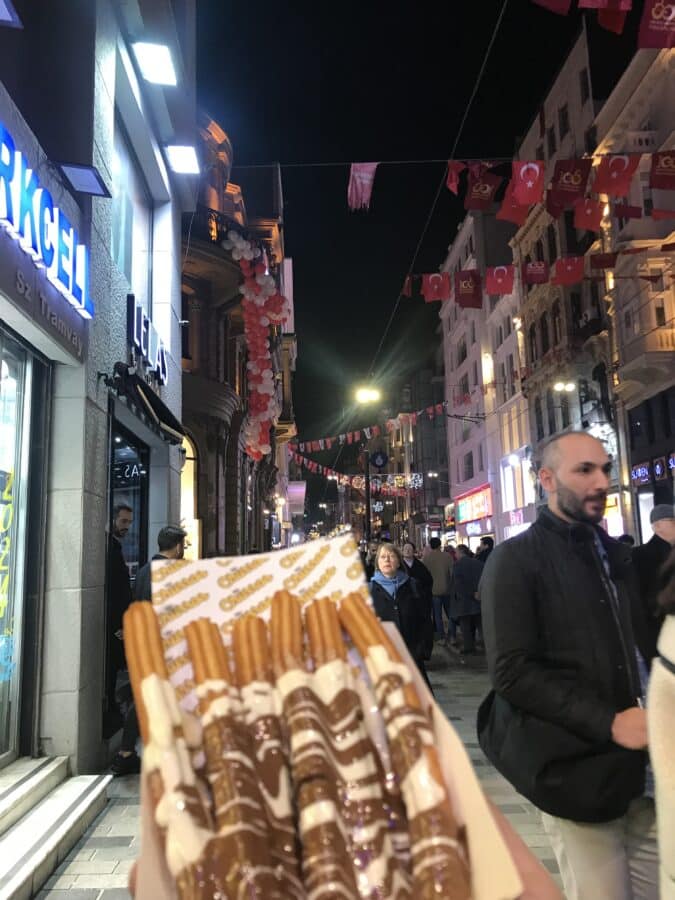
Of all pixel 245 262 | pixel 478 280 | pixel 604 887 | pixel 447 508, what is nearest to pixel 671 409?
pixel 478 280

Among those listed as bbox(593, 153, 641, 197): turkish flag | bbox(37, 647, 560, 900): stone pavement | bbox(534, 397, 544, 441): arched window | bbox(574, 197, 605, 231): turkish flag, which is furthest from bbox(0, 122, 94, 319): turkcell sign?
bbox(534, 397, 544, 441): arched window

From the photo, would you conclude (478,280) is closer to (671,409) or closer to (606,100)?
(671,409)

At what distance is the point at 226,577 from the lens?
149 centimetres

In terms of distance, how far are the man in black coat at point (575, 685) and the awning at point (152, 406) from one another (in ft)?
17.5

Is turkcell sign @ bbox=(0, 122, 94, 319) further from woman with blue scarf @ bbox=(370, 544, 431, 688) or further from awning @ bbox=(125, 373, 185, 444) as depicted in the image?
woman with blue scarf @ bbox=(370, 544, 431, 688)

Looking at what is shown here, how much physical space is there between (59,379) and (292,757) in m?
5.40

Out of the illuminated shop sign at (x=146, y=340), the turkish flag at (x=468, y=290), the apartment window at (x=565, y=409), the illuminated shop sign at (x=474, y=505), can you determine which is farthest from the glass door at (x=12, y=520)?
the illuminated shop sign at (x=474, y=505)

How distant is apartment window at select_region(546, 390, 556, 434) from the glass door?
28.8 metres

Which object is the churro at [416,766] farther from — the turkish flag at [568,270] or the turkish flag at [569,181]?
the turkish flag at [568,270]

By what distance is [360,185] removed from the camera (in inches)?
465

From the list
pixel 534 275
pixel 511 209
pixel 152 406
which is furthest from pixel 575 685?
pixel 534 275

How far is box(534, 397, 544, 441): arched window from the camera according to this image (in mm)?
33031

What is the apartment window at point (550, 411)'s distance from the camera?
31.4 m

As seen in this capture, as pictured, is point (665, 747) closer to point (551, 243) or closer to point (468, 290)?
point (468, 290)
